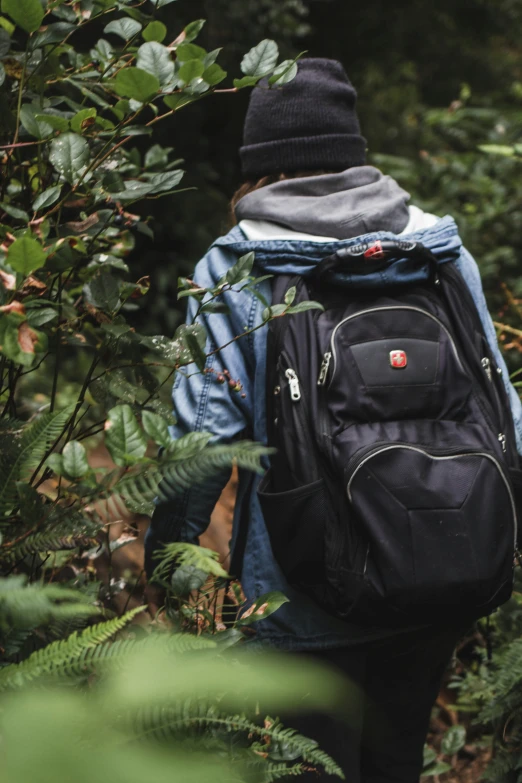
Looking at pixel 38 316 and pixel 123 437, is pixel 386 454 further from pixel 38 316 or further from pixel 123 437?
pixel 38 316

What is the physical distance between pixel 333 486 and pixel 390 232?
0.70 m

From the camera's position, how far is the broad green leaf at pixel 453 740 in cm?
289

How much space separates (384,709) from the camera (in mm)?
2059

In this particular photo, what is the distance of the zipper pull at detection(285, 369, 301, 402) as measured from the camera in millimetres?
1754

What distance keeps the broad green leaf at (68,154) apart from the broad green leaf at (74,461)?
1.80 feet

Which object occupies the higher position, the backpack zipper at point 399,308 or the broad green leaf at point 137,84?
the broad green leaf at point 137,84

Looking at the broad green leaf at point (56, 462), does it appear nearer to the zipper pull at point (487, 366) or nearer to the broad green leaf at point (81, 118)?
the broad green leaf at point (81, 118)

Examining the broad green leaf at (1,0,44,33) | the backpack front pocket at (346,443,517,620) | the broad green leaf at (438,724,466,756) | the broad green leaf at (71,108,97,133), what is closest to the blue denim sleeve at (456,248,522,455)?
the backpack front pocket at (346,443,517,620)

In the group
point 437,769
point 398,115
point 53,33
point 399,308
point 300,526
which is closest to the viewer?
point 53,33

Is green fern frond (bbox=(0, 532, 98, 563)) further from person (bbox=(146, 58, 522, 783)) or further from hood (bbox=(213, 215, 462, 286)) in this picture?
hood (bbox=(213, 215, 462, 286))

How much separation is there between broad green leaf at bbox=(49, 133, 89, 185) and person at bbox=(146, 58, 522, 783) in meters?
0.52

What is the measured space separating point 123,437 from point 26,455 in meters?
0.17

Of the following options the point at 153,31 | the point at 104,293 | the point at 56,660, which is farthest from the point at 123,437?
the point at 153,31

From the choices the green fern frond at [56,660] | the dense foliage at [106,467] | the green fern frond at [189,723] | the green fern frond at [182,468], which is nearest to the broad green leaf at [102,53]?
the dense foliage at [106,467]
